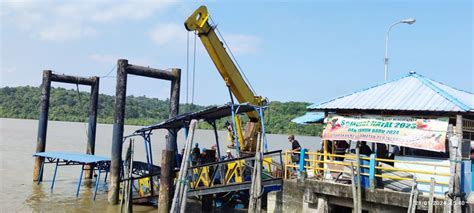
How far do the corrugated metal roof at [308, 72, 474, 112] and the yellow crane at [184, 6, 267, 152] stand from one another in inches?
226

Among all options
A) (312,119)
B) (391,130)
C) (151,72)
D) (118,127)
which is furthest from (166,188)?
(312,119)

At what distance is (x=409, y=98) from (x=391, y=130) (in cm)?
106

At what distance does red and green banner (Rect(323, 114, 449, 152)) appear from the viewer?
423 inches

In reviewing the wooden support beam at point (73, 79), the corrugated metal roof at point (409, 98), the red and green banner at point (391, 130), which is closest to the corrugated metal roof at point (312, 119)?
the corrugated metal roof at point (409, 98)

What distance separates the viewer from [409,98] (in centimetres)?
1179

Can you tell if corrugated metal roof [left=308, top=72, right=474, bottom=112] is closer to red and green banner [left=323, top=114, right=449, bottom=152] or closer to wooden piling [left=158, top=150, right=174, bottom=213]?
red and green banner [left=323, top=114, right=449, bottom=152]

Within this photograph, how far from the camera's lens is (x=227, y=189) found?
13820 mm

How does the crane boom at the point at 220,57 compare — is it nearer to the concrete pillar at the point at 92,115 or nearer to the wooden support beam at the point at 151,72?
the wooden support beam at the point at 151,72

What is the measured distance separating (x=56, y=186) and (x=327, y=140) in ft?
47.4

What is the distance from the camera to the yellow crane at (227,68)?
696 inches

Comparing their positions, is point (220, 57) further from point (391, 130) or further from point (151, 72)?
point (391, 130)

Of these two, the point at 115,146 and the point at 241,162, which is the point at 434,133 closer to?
the point at 241,162

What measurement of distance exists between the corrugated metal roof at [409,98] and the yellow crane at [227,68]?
5.75m

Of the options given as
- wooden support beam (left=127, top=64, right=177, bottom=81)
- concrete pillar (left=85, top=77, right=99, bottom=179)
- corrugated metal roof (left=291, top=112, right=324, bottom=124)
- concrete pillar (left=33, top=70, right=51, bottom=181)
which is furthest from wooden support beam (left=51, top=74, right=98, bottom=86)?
corrugated metal roof (left=291, top=112, right=324, bottom=124)
